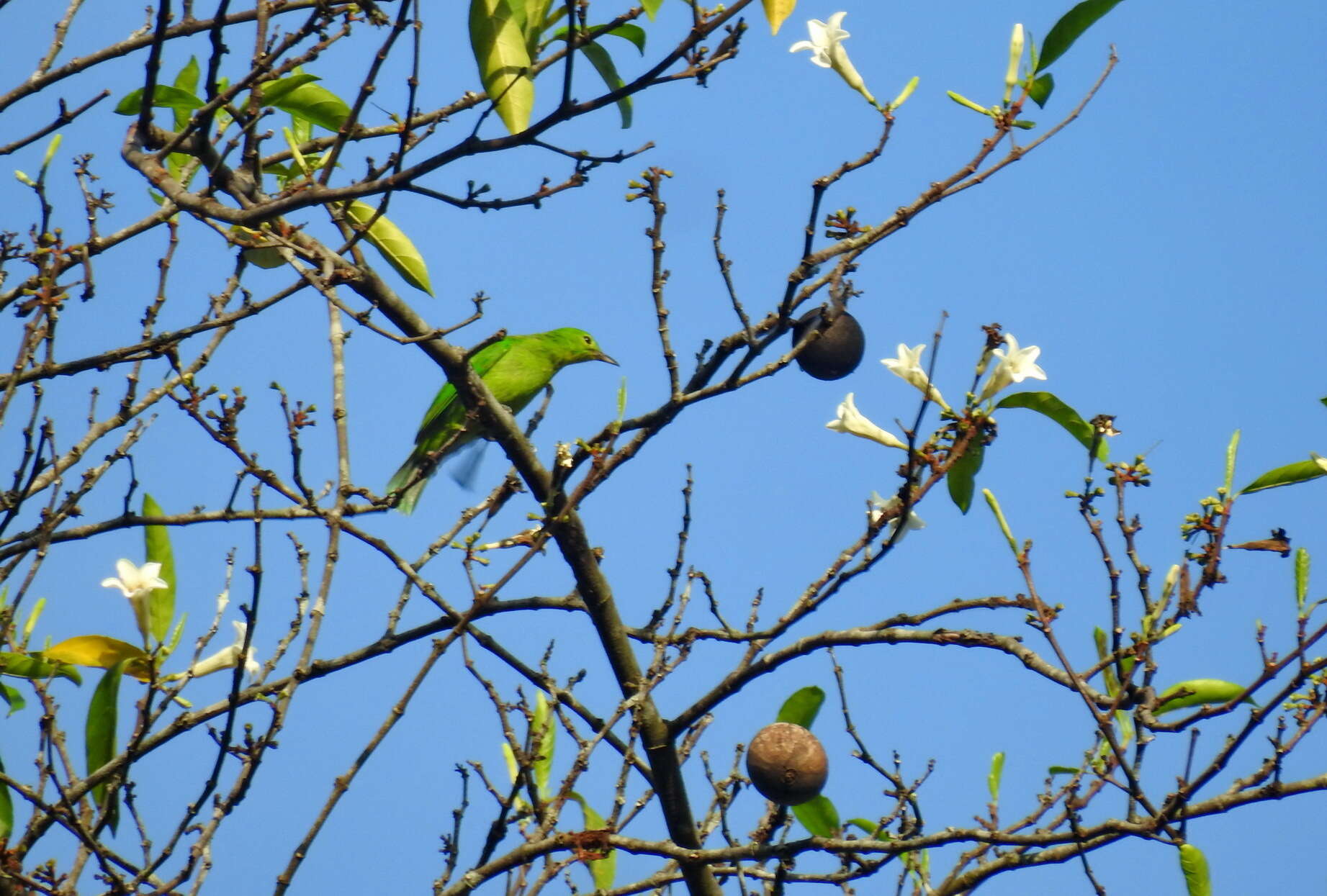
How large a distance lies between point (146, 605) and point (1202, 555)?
8.74ft

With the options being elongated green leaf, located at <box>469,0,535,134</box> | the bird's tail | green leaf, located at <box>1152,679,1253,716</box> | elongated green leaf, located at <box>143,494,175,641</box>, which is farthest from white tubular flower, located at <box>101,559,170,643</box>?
green leaf, located at <box>1152,679,1253,716</box>

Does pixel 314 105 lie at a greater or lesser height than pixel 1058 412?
greater

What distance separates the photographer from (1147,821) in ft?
7.88

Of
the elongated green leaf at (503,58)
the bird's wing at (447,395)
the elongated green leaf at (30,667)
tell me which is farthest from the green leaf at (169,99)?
the bird's wing at (447,395)

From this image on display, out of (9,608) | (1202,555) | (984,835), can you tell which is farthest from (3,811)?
(1202,555)

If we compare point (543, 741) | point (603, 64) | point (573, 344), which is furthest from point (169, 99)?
point (573, 344)

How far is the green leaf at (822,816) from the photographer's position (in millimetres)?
3340

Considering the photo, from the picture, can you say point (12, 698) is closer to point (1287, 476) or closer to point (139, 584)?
point (139, 584)

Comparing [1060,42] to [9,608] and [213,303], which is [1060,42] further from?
[9,608]

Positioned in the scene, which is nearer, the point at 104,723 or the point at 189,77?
the point at 104,723

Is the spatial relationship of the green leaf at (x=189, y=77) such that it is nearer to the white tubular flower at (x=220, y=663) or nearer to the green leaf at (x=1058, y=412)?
the white tubular flower at (x=220, y=663)

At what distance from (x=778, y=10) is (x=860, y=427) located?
1053mm

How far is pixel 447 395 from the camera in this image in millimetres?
5398

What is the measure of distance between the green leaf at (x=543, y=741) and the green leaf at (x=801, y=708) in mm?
712
